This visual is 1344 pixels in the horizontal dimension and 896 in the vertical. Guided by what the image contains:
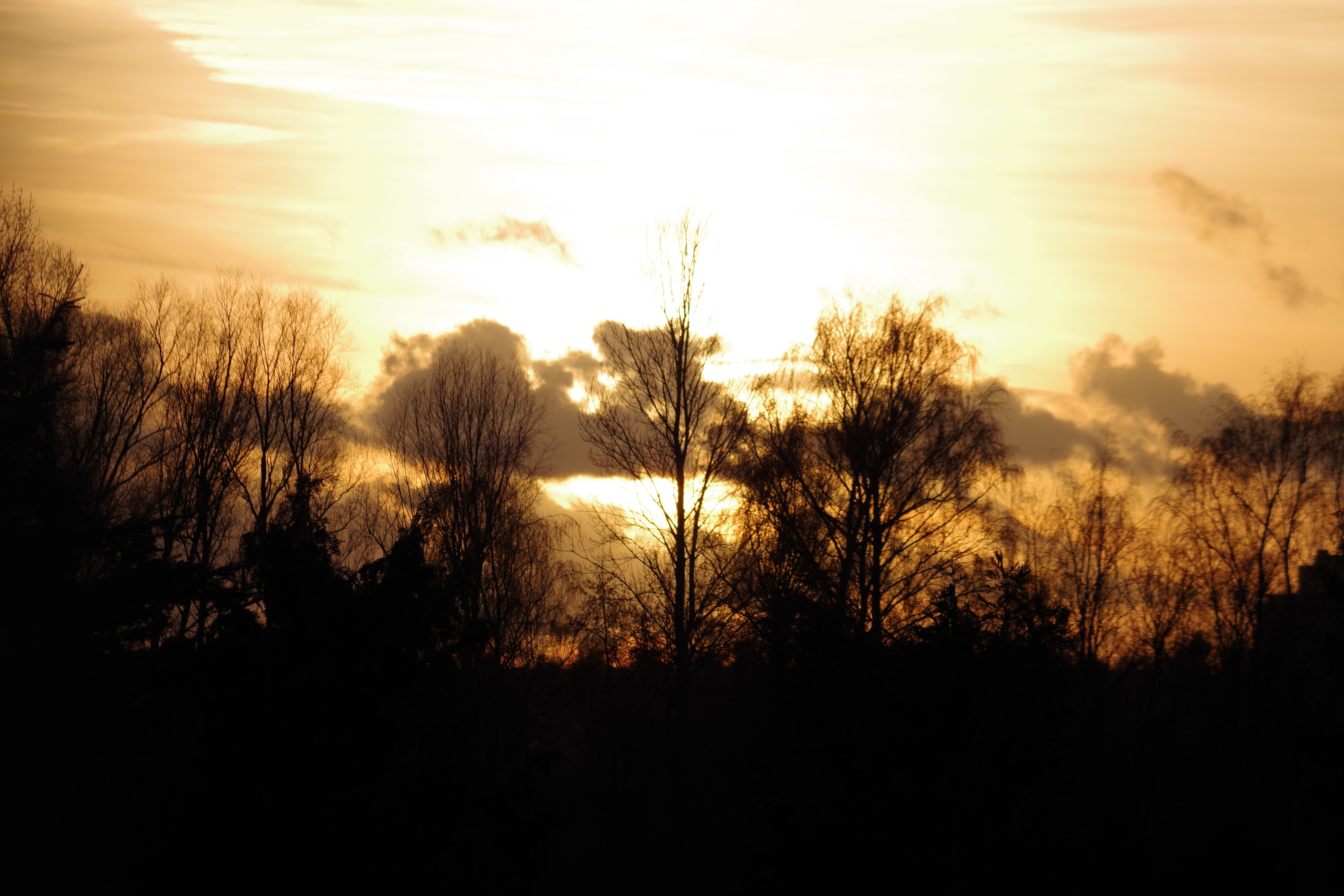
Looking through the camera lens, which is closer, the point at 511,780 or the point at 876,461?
the point at 511,780

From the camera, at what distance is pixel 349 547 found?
36.4m

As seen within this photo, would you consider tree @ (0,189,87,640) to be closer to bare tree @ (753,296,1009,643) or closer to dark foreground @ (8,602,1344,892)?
dark foreground @ (8,602,1344,892)

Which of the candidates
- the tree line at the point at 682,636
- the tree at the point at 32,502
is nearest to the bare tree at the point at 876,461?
the tree line at the point at 682,636

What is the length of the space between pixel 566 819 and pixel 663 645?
9.33 metres

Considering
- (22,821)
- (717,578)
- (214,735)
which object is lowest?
(22,821)

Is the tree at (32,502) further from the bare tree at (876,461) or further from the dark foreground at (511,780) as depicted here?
the bare tree at (876,461)

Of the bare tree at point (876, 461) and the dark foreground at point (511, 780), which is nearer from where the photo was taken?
the dark foreground at point (511, 780)

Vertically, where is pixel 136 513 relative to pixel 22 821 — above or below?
above

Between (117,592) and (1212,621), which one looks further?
(1212,621)

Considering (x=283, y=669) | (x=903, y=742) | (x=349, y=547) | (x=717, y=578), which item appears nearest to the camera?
(x=283, y=669)

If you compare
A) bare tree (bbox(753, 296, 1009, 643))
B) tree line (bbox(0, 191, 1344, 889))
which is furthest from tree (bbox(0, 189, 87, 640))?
bare tree (bbox(753, 296, 1009, 643))

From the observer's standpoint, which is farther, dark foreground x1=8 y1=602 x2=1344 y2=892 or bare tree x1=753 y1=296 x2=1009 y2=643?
bare tree x1=753 y1=296 x2=1009 y2=643

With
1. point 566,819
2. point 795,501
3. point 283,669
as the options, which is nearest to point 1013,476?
point 795,501

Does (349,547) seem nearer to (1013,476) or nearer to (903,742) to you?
(1013,476)
